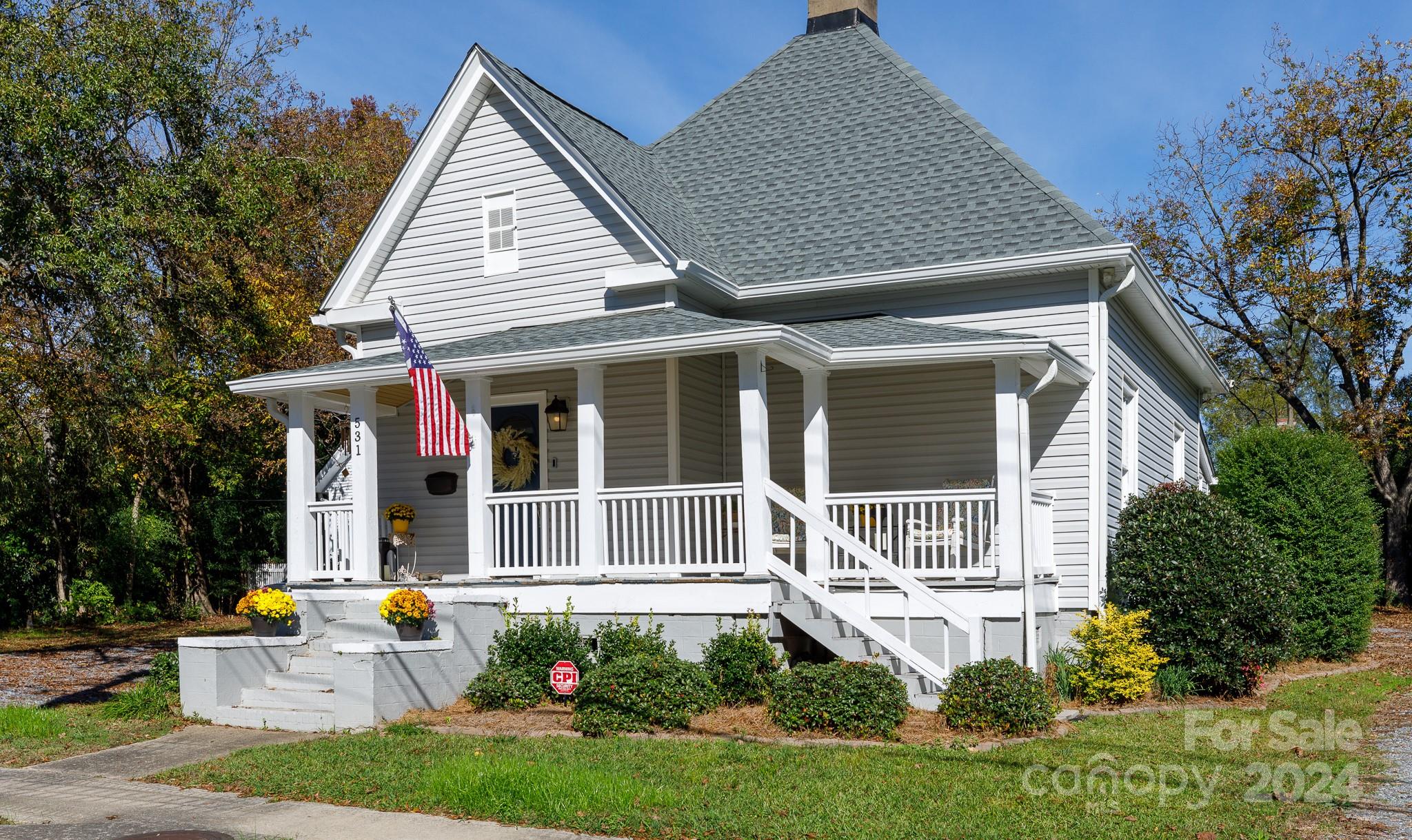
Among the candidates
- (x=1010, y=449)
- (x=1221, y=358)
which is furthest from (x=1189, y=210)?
(x=1010, y=449)

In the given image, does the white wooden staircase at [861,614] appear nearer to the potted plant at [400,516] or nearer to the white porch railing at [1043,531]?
the white porch railing at [1043,531]

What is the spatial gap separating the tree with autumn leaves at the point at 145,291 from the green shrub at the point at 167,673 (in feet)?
15.7

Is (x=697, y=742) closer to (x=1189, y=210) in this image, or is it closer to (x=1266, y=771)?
(x=1266, y=771)

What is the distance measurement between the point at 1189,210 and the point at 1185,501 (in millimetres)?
17898

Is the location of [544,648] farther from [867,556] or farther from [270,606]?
[867,556]

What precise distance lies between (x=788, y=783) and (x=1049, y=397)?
7.03 meters

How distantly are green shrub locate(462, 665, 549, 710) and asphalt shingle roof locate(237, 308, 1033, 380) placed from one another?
316 centimetres

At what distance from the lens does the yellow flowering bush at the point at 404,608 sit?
11.4 metres

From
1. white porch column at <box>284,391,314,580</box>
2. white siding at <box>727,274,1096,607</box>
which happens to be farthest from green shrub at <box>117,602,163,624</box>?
white siding at <box>727,274,1096,607</box>

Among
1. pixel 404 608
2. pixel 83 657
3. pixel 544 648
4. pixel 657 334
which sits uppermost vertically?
pixel 657 334

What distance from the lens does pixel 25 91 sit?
14195mm

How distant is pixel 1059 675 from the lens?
39.5 ft

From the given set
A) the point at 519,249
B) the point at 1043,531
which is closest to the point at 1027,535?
the point at 1043,531

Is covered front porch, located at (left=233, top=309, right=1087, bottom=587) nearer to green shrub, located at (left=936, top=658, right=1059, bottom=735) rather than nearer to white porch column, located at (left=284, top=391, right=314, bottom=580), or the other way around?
white porch column, located at (left=284, top=391, right=314, bottom=580)
